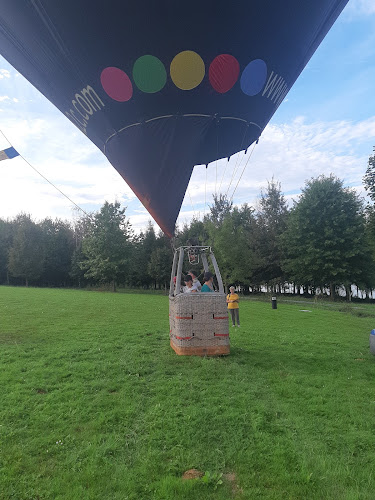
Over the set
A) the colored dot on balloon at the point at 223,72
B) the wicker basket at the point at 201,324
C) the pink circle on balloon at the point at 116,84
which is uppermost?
the colored dot on balloon at the point at 223,72

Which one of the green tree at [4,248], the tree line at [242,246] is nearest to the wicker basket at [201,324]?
the tree line at [242,246]

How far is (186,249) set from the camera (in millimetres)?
Answer: 9109

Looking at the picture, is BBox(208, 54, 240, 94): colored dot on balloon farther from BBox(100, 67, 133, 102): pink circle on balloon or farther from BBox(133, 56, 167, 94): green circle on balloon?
BBox(100, 67, 133, 102): pink circle on balloon

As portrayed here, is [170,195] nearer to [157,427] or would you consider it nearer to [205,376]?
[205,376]

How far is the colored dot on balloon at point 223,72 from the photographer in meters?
6.91

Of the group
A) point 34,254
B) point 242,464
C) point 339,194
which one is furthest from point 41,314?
point 34,254

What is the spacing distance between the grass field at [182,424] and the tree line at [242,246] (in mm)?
18991

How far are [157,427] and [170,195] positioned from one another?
214 inches

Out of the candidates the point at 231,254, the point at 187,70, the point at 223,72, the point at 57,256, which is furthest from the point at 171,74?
the point at 57,256

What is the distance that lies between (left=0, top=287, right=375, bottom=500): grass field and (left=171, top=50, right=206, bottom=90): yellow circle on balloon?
5.56 meters

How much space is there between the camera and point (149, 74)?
697cm

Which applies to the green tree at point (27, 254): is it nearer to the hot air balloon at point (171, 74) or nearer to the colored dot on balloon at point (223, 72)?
the hot air balloon at point (171, 74)

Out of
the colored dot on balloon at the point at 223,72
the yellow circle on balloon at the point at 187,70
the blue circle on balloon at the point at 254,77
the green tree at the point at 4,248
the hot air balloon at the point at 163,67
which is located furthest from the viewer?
the green tree at the point at 4,248

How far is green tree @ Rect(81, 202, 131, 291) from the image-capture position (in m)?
44.3
